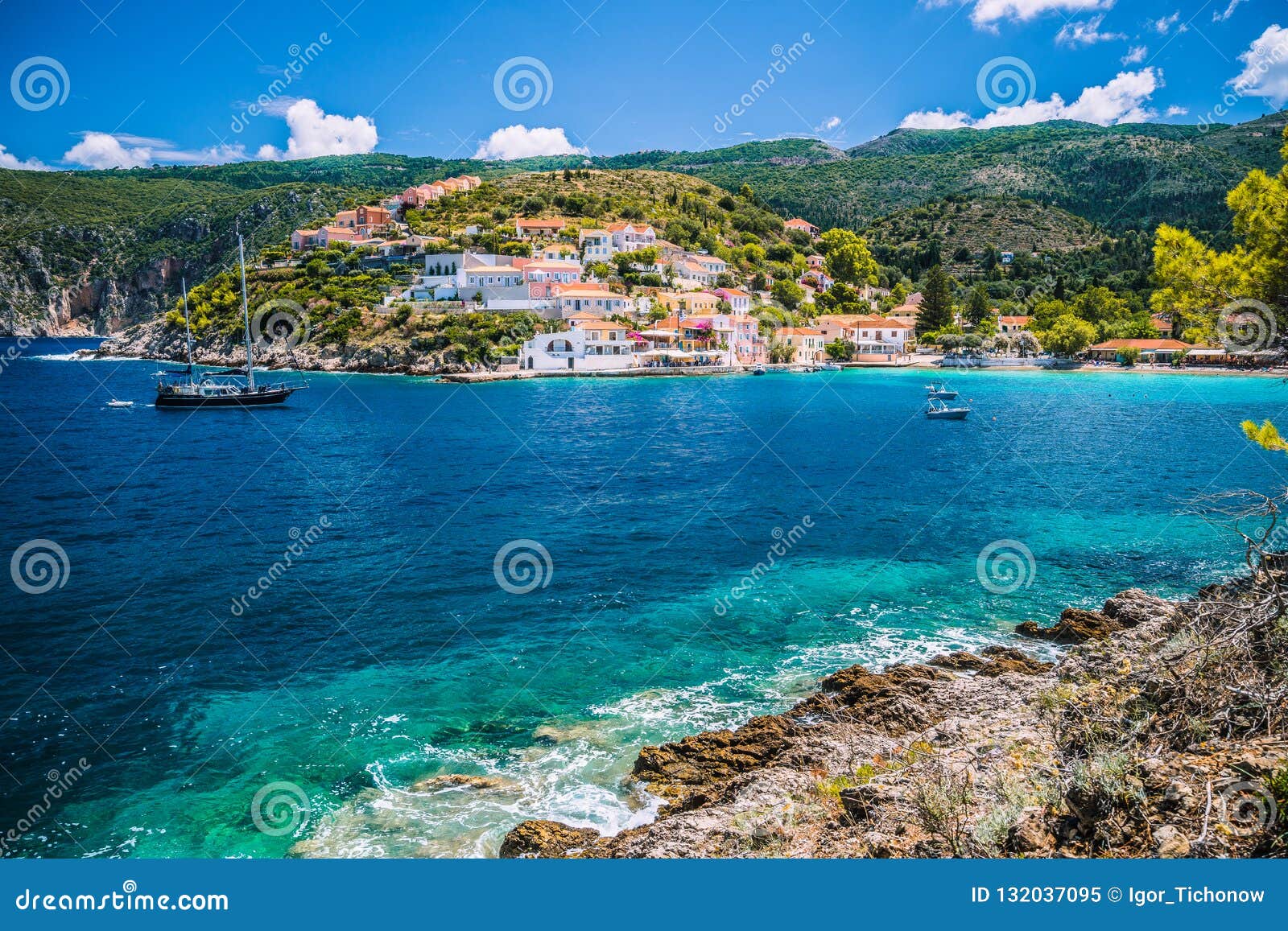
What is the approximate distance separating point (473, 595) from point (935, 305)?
84.2m

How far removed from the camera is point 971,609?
48.2 feet

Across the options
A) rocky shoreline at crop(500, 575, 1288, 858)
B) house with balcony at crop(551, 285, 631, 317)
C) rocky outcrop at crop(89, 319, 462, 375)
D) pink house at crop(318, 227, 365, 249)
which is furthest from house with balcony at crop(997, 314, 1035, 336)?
rocky shoreline at crop(500, 575, 1288, 858)

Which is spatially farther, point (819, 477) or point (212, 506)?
point (819, 477)

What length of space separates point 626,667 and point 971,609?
271 inches

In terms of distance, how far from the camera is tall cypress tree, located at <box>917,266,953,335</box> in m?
86.9

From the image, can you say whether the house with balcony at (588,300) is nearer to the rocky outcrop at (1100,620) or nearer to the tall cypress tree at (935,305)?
the tall cypress tree at (935,305)

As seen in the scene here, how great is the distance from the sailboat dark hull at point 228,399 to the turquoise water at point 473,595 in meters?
9.66

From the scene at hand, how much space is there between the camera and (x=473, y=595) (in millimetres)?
15484

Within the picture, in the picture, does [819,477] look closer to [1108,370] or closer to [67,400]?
[67,400]

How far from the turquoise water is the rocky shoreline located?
96 cm

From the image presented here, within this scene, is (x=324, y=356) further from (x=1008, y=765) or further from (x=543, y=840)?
(x=1008, y=765)

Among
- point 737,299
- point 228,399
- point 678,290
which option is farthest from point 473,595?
point 678,290

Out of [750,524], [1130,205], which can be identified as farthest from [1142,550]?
[1130,205]

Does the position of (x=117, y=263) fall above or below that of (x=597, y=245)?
above
